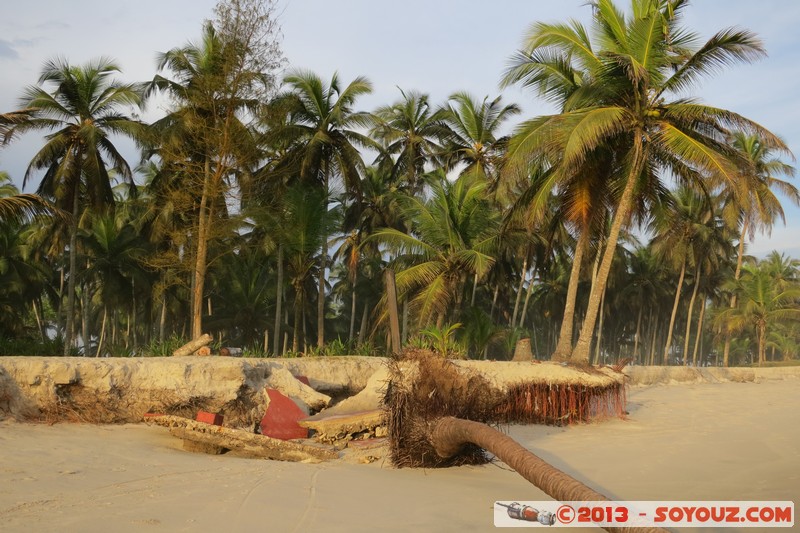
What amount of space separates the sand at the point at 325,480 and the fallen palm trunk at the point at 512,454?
0.39 m

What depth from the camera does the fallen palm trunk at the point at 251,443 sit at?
8.06 meters

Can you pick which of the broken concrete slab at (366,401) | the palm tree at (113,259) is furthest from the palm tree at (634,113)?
the palm tree at (113,259)

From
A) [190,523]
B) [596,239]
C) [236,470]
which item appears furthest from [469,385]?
[596,239]

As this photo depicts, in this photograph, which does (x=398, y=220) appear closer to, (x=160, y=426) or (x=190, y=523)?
(x=160, y=426)

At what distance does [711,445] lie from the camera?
9.08m

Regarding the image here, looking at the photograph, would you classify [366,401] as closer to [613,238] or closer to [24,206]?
[613,238]

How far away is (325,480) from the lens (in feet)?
20.6

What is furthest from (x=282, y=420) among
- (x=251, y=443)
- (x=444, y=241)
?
(x=444, y=241)

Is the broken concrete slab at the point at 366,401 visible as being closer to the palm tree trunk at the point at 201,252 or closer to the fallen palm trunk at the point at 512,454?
the fallen palm trunk at the point at 512,454

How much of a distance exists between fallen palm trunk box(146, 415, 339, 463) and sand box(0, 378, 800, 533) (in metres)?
0.26

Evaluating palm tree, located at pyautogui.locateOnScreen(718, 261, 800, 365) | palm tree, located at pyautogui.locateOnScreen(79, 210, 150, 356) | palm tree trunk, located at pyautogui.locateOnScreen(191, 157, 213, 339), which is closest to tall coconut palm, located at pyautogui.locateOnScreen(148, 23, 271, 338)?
palm tree trunk, located at pyautogui.locateOnScreen(191, 157, 213, 339)

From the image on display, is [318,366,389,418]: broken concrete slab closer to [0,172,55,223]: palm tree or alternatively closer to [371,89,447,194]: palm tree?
[0,172,55,223]: palm tree

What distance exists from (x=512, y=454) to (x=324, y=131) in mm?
20646

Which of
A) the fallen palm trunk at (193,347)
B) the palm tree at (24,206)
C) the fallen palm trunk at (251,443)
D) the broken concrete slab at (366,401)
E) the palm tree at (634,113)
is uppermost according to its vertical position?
the palm tree at (634,113)
